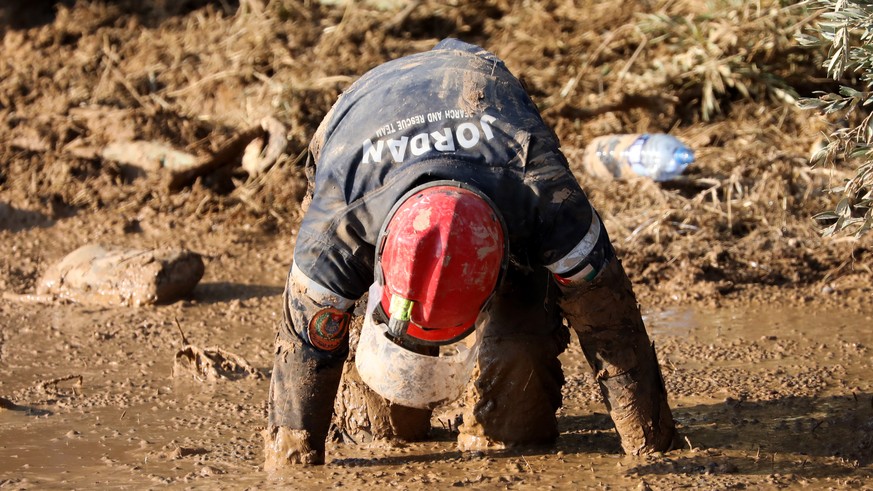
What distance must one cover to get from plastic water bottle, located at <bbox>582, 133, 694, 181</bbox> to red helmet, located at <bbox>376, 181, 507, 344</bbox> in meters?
3.29

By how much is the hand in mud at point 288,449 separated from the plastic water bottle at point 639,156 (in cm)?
314

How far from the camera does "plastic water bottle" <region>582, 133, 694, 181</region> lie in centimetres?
576

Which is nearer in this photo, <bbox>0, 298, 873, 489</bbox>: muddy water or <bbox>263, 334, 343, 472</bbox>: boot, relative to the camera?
<bbox>263, 334, 343, 472</bbox>: boot

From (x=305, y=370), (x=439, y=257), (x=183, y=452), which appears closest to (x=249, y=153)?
(x=183, y=452)

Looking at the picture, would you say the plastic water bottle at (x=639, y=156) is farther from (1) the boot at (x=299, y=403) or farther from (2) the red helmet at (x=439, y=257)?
(2) the red helmet at (x=439, y=257)

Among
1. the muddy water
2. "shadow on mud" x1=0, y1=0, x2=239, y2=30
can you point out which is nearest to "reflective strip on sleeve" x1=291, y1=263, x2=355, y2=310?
the muddy water

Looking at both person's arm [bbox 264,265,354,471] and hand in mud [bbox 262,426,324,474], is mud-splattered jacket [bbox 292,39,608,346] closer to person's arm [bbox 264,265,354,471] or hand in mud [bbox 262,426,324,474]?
person's arm [bbox 264,265,354,471]

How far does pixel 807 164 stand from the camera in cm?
560

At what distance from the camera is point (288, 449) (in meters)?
3.07

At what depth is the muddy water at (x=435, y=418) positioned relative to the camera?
10.2 ft

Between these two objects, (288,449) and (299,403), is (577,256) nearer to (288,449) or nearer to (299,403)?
(299,403)

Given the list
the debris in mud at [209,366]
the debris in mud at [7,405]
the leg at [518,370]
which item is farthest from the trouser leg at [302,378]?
the debris in mud at [7,405]

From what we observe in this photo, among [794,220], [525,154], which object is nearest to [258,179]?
[794,220]

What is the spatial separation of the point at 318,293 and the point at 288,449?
20.8 inches
